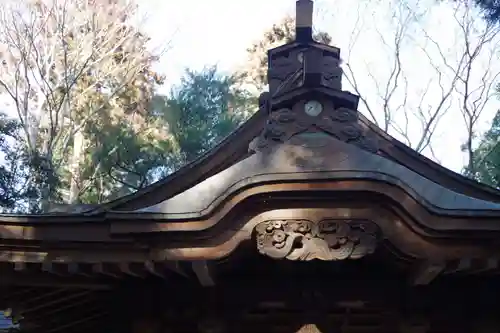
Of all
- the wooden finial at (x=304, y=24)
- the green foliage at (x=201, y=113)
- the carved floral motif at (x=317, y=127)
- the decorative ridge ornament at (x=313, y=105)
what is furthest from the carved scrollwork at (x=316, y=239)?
the green foliage at (x=201, y=113)

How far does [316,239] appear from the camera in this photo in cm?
389

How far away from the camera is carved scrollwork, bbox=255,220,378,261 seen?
383 cm

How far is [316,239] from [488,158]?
1193cm

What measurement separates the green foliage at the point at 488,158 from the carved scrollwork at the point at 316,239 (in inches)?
388

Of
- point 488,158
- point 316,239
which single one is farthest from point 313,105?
point 488,158

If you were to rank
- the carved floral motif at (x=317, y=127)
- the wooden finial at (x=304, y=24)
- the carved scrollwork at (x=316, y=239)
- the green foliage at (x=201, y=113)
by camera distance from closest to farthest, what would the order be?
the carved scrollwork at (x=316, y=239) → the carved floral motif at (x=317, y=127) → the wooden finial at (x=304, y=24) → the green foliage at (x=201, y=113)

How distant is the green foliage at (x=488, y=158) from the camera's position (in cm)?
1372

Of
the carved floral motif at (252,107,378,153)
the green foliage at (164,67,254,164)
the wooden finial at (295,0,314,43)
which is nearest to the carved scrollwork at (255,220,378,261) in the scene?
the carved floral motif at (252,107,378,153)

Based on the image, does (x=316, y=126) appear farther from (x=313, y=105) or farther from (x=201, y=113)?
(x=201, y=113)

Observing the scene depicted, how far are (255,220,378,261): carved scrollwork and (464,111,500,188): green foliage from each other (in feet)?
32.4

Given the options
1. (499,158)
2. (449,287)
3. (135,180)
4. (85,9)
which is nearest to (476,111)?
(499,158)

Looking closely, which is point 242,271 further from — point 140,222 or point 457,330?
point 457,330

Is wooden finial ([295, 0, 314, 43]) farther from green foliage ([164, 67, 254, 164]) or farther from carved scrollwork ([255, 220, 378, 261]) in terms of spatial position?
green foliage ([164, 67, 254, 164])

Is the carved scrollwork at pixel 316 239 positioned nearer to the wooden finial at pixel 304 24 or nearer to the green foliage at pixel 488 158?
the wooden finial at pixel 304 24
